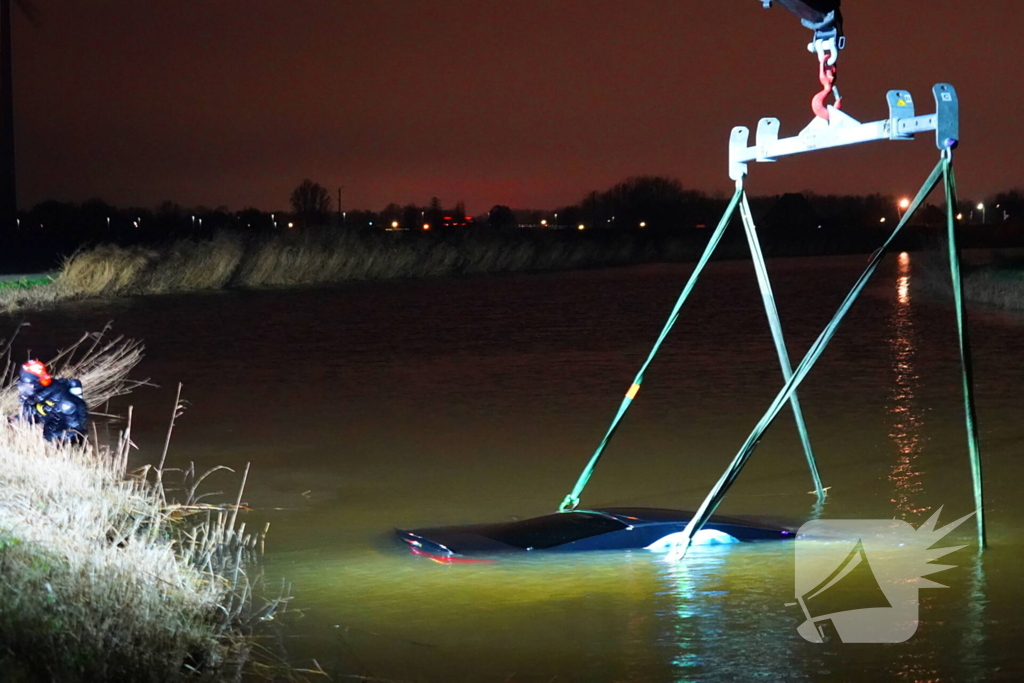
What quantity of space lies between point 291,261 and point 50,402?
3478 centimetres

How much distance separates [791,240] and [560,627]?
261 feet

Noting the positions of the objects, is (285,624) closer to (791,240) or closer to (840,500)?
(840,500)

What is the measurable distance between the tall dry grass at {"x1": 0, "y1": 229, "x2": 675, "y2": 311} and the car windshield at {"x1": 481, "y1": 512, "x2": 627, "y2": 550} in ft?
80.4

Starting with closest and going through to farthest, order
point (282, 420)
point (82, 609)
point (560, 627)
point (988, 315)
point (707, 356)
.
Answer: point (82, 609), point (560, 627), point (282, 420), point (707, 356), point (988, 315)

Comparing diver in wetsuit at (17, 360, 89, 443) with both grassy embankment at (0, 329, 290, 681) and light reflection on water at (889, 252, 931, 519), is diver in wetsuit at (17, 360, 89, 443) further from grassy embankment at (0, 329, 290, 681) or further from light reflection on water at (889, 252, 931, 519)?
light reflection on water at (889, 252, 931, 519)

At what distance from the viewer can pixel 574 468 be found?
11.2 metres

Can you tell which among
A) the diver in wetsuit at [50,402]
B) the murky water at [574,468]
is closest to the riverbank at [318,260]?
the murky water at [574,468]

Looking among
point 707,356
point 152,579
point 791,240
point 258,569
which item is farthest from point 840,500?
point 791,240

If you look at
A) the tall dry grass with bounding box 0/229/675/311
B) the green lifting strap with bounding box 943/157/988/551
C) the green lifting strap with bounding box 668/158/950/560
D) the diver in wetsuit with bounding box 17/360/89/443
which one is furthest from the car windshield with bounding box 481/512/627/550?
the tall dry grass with bounding box 0/229/675/311

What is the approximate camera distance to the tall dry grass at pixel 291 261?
1411 inches

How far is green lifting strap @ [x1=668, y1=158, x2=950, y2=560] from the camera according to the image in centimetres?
700

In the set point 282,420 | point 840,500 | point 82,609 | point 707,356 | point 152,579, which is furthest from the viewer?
point 707,356

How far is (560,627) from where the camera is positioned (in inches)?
Result: 262

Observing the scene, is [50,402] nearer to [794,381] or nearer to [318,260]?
[794,381]
